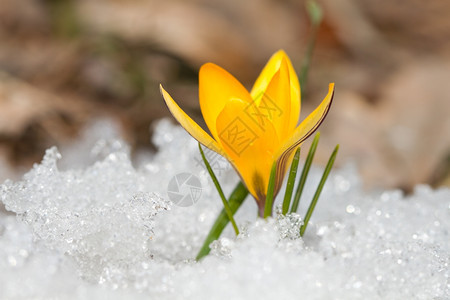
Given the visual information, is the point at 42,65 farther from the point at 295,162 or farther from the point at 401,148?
the point at 295,162

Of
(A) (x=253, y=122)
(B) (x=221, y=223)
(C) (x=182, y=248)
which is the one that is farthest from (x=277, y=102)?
(C) (x=182, y=248)

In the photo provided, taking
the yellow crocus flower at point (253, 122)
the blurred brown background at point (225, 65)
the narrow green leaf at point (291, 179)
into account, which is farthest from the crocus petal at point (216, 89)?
the blurred brown background at point (225, 65)

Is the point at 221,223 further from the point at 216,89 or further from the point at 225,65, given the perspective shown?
the point at 225,65

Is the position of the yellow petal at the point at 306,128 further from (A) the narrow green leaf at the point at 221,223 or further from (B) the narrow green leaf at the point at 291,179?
(A) the narrow green leaf at the point at 221,223

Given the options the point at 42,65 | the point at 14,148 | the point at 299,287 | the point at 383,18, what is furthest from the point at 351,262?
the point at 383,18

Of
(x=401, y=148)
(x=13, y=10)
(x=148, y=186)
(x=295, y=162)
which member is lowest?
(x=13, y=10)

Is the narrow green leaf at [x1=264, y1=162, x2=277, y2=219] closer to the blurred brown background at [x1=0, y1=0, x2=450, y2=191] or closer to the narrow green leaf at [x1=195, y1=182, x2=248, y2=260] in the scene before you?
the narrow green leaf at [x1=195, y1=182, x2=248, y2=260]
